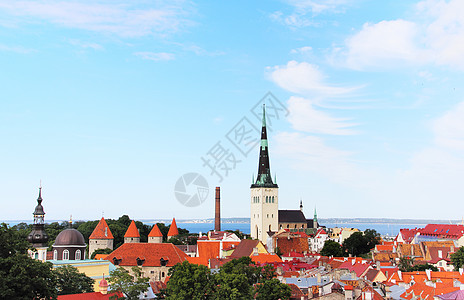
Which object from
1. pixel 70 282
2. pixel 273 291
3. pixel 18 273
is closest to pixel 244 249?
pixel 70 282

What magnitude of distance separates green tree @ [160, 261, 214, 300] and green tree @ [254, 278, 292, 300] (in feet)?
11.7

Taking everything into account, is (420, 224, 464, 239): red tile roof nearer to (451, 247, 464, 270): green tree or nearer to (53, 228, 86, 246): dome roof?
(451, 247, 464, 270): green tree

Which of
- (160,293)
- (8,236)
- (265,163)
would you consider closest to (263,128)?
(265,163)

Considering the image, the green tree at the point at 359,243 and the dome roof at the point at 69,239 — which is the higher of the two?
the dome roof at the point at 69,239

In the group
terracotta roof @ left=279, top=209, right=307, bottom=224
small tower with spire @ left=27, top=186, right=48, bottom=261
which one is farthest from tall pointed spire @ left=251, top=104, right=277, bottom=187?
small tower with spire @ left=27, top=186, right=48, bottom=261

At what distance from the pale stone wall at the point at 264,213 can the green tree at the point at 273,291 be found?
7075 centimetres

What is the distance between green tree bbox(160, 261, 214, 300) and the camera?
3644cm

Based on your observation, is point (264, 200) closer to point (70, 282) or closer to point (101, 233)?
point (101, 233)

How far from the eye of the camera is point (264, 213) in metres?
108

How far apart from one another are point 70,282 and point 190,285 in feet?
36.3

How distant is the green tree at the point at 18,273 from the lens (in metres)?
27.4

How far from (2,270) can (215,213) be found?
3649 inches

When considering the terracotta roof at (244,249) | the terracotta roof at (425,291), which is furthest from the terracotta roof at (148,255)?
the terracotta roof at (425,291)

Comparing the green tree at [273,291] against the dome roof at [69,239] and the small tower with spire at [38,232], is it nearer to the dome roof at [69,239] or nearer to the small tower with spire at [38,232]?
the dome roof at [69,239]
